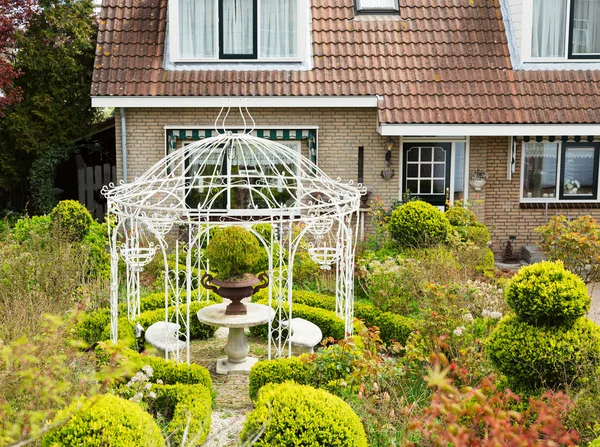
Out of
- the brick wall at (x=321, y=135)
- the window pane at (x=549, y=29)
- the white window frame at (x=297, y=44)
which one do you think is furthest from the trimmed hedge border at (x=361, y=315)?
the window pane at (x=549, y=29)

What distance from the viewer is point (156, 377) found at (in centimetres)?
899

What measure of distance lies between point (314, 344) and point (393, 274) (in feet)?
7.54

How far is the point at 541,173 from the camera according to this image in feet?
58.6

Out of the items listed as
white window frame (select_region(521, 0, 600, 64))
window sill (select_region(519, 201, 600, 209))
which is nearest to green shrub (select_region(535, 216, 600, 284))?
window sill (select_region(519, 201, 600, 209))

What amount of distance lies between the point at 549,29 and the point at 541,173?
135 inches

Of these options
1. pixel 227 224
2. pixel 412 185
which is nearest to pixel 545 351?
pixel 227 224

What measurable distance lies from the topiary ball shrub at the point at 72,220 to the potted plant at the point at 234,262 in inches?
188

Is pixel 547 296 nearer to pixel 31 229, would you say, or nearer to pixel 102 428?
pixel 102 428

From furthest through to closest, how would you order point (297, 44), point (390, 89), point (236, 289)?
point (297, 44) → point (390, 89) → point (236, 289)

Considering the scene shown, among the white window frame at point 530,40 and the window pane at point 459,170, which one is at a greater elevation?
the white window frame at point 530,40

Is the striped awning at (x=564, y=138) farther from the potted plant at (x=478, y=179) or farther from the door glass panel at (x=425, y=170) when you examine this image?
the door glass panel at (x=425, y=170)

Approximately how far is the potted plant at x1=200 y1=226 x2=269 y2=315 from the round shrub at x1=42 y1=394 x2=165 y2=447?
3.41 meters

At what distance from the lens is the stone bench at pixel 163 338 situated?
9.84m

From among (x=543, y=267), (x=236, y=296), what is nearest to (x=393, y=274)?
(x=236, y=296)
